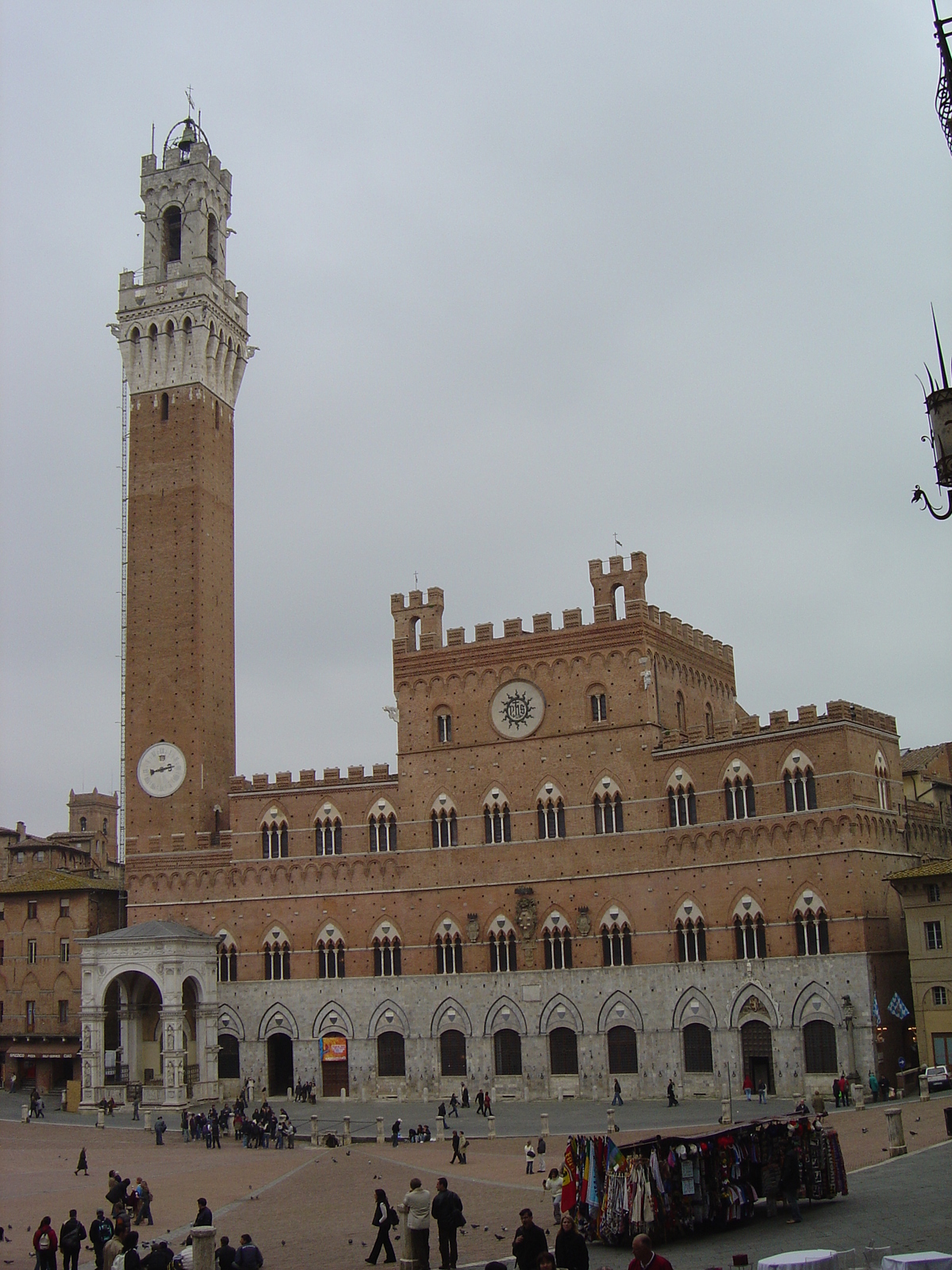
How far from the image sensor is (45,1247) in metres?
20.5

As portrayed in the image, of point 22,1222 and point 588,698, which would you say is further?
point 588,698

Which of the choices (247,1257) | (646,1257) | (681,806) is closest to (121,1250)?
(247,1257)

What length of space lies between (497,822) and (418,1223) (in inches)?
1280

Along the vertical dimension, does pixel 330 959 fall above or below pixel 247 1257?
above

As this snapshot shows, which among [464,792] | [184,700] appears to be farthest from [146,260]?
[464,792]

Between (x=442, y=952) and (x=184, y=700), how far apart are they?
16142 mm

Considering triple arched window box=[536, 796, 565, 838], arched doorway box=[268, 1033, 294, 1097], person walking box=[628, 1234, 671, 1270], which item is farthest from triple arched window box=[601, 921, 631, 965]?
person walking box=[628, 1234, 671, 1270]

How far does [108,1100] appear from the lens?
49.4m

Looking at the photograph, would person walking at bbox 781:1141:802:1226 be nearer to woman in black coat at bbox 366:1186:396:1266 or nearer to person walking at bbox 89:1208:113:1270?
woman in black coat at bbox 366:1186:396:1266

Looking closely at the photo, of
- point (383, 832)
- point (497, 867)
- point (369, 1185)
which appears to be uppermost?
point (383, 832)

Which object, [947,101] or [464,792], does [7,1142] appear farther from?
[947,101]

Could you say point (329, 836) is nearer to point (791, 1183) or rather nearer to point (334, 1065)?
point (334, 1065)

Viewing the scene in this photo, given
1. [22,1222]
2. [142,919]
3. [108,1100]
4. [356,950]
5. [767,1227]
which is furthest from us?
[142,919]

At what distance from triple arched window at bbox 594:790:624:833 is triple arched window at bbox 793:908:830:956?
7555 millimetres
